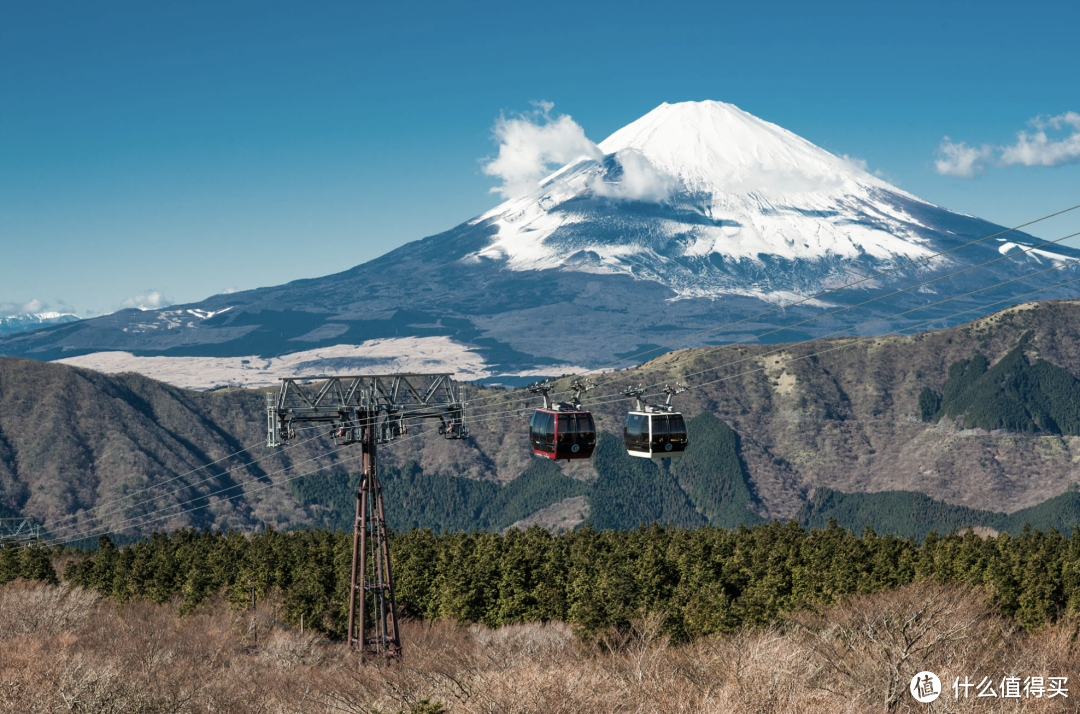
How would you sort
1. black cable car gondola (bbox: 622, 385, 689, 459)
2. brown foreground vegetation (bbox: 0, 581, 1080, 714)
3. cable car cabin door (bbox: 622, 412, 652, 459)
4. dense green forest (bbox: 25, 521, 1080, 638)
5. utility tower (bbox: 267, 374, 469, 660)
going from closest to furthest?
brown foreground vegetation (bbox: 0, 581, 1080, 714) → black cable car gondola (bbox: 622, 385, 689, 459) → cable car cabin door (bbox: 622, 412, 652, 459) → utility tower (bbox: 267, 374, 469, 660) → dense green forest (bbox: 25, 521, 1080, 638)

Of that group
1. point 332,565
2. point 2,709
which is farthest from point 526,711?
point 332,565

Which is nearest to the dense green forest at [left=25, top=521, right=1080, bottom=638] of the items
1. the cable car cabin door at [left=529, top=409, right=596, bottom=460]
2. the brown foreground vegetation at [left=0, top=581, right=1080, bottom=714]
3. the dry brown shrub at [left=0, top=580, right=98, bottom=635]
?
the dry brown shrub at [left=0, top=580, right=98, bottom=635]

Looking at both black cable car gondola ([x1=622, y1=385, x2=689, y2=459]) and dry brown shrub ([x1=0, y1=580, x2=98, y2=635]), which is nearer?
black cable car gondola ([x1=622, y1=385, x2=689, y2=459])

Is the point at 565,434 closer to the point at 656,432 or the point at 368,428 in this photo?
the point at 656,432

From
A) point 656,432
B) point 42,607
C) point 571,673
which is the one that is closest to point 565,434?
point 656,432

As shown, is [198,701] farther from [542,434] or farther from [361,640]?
[542,434]

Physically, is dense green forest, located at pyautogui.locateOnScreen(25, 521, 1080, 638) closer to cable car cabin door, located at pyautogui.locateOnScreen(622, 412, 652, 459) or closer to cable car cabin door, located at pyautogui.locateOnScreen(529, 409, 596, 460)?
cable car cabin door, located at pyautogui.locateOnScreen(622, 412, 652, 459)
